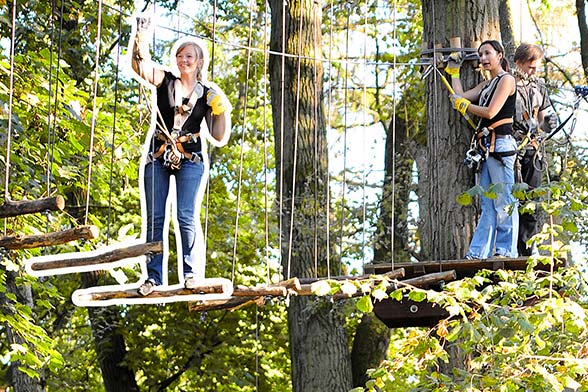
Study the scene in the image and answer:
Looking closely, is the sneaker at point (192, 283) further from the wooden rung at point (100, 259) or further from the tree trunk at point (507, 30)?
the tree trunk at point (507, 30)

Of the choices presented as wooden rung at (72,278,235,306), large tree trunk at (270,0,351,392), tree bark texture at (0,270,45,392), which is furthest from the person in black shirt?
tree bark texture at (0,270,45,392)

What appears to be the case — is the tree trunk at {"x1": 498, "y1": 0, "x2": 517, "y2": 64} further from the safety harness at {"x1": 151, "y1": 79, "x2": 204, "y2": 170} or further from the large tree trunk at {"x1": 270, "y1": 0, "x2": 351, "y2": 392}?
the safety harness at {"x1": 151, "y1": 79, "x2": 204, "y2": 170}

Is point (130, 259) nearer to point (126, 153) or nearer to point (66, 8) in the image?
point (126, 153)

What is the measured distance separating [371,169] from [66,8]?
A: 194 inches

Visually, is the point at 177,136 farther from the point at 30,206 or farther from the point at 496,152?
the point at 496,152

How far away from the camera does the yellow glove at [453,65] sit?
7.19 meters

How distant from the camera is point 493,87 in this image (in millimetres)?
6844

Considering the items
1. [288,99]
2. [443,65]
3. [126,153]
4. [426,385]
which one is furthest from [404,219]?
[426,385]

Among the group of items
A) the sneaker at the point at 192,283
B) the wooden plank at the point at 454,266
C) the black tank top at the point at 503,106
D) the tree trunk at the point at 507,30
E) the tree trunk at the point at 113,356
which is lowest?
the tree trunk at the point at 113,356

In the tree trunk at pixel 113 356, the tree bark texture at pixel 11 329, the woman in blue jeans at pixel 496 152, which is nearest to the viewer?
the woman in blue jeans at pixel 496 152

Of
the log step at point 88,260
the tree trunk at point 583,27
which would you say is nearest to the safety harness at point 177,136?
the log step at point 88,260

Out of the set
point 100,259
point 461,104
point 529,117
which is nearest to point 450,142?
point 461,104

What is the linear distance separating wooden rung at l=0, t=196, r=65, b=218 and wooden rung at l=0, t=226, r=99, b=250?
0.43 feet

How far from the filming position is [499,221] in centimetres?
682
